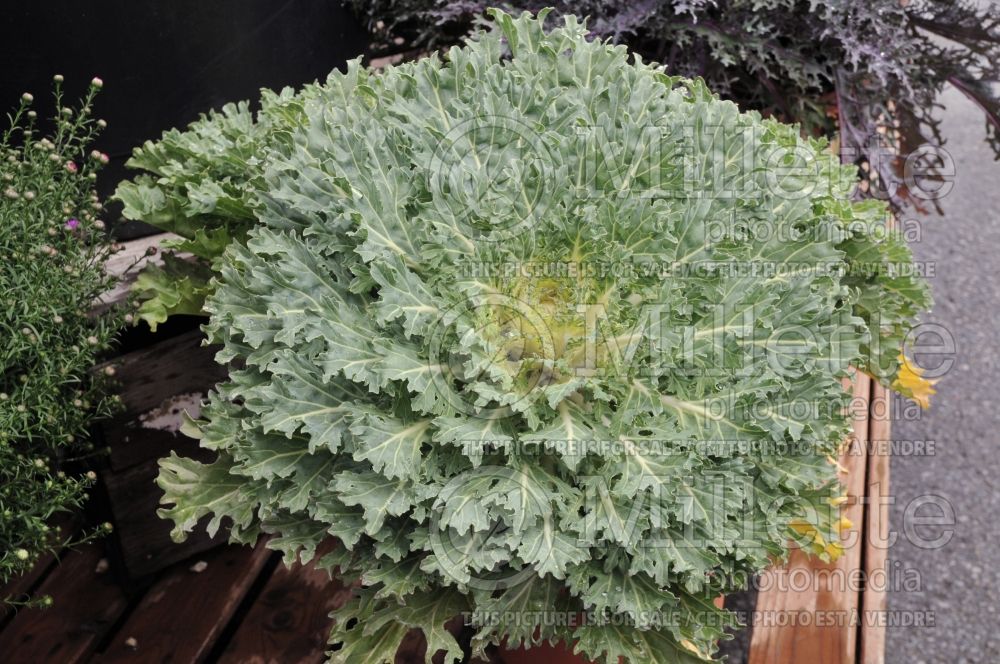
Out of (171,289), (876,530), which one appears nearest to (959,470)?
(876,530)

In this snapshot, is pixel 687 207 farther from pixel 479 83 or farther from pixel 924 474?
pixel 924 474

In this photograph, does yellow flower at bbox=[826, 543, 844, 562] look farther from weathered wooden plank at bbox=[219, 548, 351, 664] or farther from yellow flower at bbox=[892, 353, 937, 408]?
weathered wooden plank at bbox=[219, 548, 351, 664]

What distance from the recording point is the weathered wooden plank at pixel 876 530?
1.34m

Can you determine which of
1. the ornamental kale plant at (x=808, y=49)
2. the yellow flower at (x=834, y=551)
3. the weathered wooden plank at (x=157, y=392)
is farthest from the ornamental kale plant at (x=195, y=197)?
the yellow flower at (x=834, y=551)

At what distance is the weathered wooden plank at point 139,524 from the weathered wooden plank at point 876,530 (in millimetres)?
1111

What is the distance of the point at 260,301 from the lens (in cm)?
105

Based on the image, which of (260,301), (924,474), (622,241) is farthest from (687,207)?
(924,474)

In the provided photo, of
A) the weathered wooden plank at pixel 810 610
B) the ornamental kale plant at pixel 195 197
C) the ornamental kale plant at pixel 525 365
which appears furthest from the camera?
the weathered wooden plank at pixel 810 610

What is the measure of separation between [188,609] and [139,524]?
17 cm

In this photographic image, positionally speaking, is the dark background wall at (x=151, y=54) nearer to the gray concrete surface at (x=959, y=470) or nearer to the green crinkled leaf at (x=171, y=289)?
the green crinkled leaf at (x=171, y=289)

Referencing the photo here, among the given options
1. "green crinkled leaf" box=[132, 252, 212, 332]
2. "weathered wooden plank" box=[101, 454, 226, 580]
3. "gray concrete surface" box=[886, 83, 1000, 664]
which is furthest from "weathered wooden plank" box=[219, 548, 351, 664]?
"gray concrete surface" box=[886, 83, 1000, 664]

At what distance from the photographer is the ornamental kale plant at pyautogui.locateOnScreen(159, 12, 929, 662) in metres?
0.97

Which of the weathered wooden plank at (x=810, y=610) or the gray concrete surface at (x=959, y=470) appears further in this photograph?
the gray concrete surface at (x=959, y=470)

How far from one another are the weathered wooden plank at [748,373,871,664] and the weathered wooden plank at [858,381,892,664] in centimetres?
2
